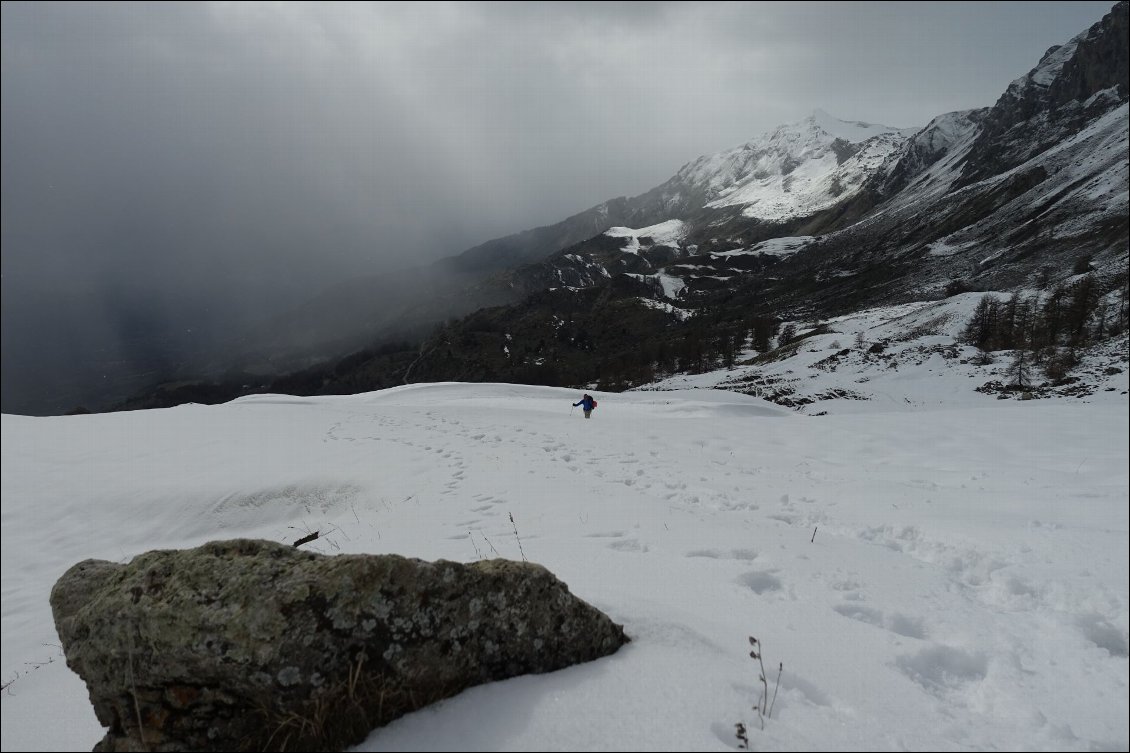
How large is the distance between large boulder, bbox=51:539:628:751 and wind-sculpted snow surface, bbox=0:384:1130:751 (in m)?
0.24

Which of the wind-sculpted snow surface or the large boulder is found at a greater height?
the large boulder

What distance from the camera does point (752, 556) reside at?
6.00 meters

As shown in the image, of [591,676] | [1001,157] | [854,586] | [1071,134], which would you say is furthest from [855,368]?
[1001,157]

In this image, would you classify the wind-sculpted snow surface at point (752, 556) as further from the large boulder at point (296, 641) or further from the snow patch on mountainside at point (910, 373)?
the snow patch on mountainside at point (910, 373)

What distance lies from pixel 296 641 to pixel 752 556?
509cm

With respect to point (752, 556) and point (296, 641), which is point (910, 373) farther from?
point (296, 641)

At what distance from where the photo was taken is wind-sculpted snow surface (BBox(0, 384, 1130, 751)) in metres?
3.01

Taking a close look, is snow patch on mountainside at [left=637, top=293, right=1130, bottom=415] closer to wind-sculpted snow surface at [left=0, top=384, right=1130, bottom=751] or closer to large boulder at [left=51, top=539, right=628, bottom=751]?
wind-sculpted snow surface at [left=0, top=384, right=1130, bottom=751]

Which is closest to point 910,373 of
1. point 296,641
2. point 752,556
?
point 752,556

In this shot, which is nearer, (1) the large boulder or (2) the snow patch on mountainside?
(1) the large boulder

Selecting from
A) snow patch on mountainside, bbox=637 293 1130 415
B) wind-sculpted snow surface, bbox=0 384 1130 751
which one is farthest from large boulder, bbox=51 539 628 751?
snow patch on mountainside, bbox=637 293 1130 415

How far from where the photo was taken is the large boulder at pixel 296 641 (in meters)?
2.99

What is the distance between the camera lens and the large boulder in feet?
9.80

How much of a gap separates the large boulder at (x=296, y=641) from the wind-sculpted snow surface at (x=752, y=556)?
0.24 m
